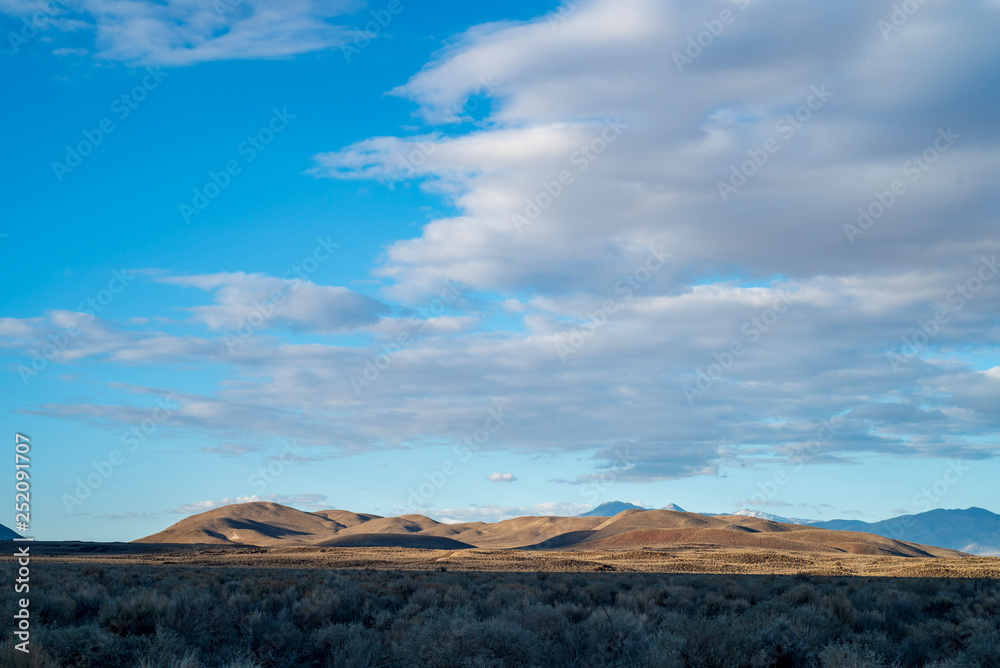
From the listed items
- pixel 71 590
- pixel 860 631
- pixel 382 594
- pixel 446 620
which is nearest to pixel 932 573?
pixel 860 631

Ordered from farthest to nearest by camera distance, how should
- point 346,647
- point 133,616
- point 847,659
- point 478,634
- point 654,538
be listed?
1. point 654,538
2. point 133,616
3. point 346,647
4. point 478,634
5. point 847,659

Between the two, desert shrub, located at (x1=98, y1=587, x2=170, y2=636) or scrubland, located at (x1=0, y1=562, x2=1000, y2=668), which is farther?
desert shrub, located at (x1=98, y1=587, x2=170, y2=636)

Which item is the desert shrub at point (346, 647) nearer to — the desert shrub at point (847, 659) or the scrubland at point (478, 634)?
the scrubland at point (478, 634)

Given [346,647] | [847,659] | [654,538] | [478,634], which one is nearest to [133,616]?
[346,647]

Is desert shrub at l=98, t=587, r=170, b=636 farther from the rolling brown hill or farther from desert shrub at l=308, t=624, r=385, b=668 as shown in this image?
the rolling brown hill

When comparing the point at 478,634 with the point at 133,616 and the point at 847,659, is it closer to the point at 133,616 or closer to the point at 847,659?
the point at 847,659

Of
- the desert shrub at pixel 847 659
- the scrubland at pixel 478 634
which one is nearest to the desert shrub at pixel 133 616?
the scrubland at pixel 478 634

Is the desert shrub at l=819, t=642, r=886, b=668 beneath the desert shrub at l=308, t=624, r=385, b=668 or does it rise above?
above

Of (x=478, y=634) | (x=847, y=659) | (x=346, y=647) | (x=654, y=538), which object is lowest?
(x=654, y=538)

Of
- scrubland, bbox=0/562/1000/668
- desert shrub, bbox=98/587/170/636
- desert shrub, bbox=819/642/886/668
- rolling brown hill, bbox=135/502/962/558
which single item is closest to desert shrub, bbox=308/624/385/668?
scrubland, bbox=0/562/1000/668

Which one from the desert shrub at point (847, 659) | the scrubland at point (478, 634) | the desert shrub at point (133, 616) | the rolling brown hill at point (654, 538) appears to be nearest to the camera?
the desert shrub at point (847, 659)

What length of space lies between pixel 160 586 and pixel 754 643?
1936cm

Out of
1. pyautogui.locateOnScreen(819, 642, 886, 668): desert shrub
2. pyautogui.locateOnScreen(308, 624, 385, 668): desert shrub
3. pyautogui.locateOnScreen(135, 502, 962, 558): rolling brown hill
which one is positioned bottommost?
pyautogui.locateOnScreen(135, 502, 962, 558): rolling brown hill

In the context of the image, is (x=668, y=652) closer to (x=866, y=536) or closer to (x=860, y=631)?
(x=860, y=631)
